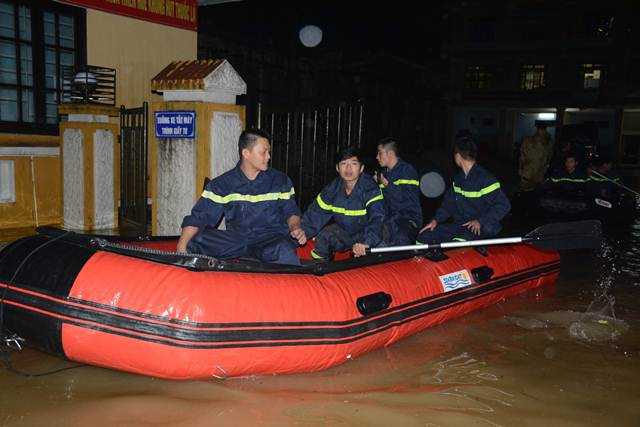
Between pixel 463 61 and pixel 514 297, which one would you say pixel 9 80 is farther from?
pixel 463 61

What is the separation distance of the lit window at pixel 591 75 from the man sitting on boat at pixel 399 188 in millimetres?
26499

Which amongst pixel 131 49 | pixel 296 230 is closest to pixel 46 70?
pixel 131 49

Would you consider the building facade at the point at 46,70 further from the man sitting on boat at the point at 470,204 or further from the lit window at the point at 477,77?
the lit window at the point at 477,77

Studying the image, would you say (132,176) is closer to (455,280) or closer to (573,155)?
(455,280)

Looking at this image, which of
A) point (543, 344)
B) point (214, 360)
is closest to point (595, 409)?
point (543, 344)

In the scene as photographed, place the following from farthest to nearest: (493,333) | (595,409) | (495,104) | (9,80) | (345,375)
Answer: (495,104) < (9,80) < (493,333) < (345,375) < (595,409)

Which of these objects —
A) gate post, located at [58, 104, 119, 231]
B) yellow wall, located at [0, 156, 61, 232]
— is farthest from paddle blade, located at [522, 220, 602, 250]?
yellow wall, located at [0, 156, 61, 232]

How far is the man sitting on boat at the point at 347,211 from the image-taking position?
15.8 ft

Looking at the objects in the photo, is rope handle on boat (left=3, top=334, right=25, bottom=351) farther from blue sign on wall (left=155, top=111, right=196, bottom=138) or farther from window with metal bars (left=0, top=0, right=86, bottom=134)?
window with metal bars (left=0, top=0, right=86, bottom=134)

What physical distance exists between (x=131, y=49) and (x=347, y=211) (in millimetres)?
6162

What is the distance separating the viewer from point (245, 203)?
14.0 ft

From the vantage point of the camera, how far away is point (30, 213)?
8344 mm

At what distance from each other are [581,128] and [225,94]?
999cm

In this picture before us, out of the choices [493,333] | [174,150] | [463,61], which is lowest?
[493,333]
